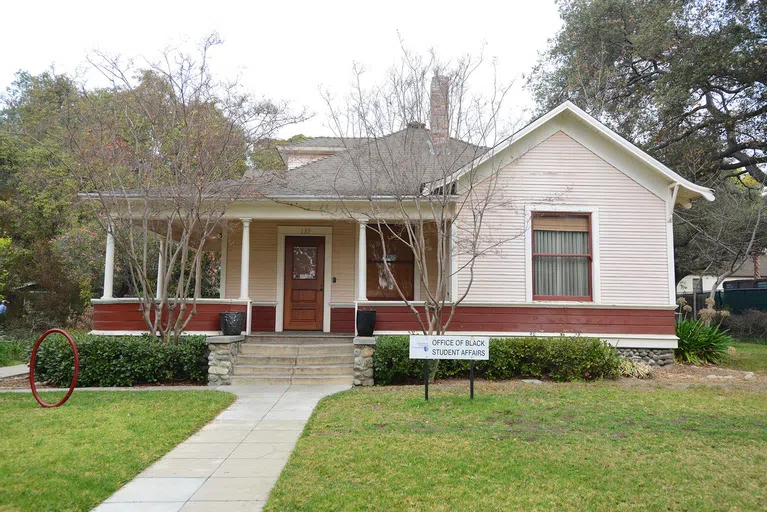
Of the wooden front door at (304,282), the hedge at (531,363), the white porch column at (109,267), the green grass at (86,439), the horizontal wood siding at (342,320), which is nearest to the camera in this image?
the green grass at (86,439)

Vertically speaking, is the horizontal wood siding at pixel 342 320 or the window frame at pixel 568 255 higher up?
the window frame at pixel 568 255

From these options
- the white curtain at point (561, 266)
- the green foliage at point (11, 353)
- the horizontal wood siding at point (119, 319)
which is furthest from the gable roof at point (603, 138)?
the green foliage at point (11, 353)

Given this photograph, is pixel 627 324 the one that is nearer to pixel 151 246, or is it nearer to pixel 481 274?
pixel 481 274

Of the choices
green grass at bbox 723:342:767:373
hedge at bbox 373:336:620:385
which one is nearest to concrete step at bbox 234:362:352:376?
hedge at bbox 373:336:620:385

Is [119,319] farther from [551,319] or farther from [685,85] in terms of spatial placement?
[685,85]

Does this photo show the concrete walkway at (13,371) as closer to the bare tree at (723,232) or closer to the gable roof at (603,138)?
the gable roof at (603,138)

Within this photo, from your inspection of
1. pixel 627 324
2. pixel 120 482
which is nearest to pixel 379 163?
pixel 627 324

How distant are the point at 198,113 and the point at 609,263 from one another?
8.85 meters

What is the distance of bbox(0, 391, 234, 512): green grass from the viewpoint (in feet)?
15.1

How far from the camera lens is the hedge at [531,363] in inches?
400

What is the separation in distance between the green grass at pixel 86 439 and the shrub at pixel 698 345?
32.1ft

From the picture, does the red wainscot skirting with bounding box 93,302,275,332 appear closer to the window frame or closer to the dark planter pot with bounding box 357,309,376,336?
the dark planter pot with bounding box 357,309,376,336

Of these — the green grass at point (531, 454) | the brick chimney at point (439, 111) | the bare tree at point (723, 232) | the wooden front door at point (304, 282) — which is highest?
the brick chimney at point (439, 111)

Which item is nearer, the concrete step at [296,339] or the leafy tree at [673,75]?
the concrete step at [296,339]
